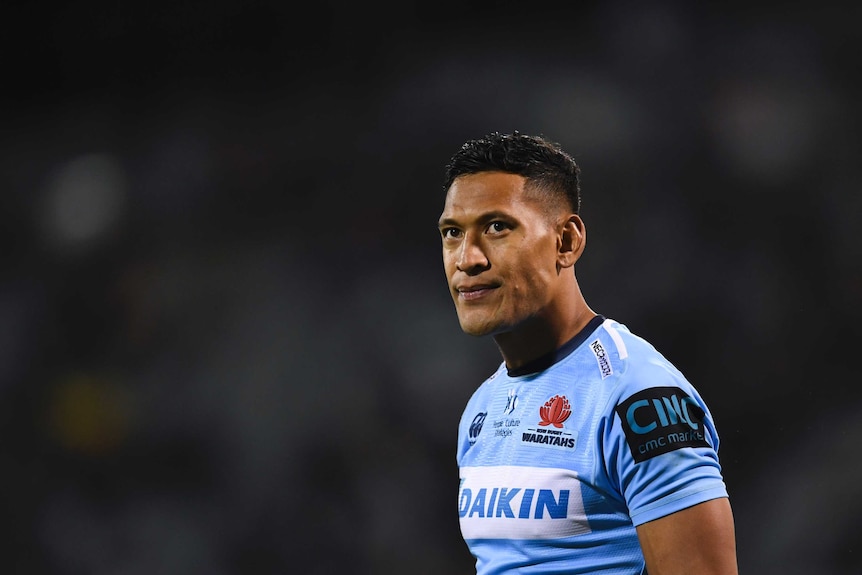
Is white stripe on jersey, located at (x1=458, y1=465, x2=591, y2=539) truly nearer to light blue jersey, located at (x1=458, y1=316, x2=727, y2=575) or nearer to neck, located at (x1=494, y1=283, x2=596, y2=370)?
light blue jersey, located at (x1=458, y1=316, x2=727, y2=575)

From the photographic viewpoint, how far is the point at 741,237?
12.5ft

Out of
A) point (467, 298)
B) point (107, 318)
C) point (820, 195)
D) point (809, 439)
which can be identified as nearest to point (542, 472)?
point (467, 298)

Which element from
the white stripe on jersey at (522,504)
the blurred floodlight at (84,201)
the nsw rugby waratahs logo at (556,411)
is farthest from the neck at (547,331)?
the blurred floodlight at (84,201)

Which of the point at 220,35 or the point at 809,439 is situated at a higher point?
the point at 220,35

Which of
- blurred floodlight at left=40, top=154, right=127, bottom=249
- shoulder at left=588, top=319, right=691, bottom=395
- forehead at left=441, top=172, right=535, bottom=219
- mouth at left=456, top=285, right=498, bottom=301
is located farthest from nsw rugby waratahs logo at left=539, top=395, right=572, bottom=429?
blurred floodlight at left=40, top=154, right=127, bottom=249

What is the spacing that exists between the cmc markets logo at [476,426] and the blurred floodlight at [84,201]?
3161 mm

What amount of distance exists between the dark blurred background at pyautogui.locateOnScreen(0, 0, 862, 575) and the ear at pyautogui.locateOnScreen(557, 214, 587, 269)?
203 centimetres

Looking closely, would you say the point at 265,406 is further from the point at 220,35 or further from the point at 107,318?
the point at 220,35

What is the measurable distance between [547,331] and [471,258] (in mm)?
217

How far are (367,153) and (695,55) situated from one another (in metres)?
1.53

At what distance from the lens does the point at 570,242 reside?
6.42ft

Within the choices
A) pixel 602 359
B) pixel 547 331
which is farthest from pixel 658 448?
pixel 547 331

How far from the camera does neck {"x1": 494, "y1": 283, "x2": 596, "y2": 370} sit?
190 cm

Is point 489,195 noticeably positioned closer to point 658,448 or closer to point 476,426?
point 476,426
